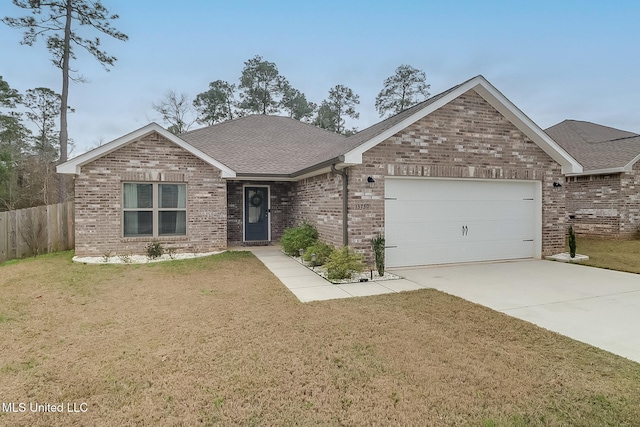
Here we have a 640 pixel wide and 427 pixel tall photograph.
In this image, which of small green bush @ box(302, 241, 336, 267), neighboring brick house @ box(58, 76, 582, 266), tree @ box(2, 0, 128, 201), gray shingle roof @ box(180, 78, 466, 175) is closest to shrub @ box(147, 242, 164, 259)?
neighboring brick house @ box(58, 76, 582, 266)

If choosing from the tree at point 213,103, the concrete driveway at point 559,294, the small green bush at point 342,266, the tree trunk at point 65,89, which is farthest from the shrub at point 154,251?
the tree at point 213,103

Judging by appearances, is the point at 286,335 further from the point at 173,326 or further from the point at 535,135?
the point at 535,135

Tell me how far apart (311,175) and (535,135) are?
245 inches

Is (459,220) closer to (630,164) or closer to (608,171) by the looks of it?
(608,171)

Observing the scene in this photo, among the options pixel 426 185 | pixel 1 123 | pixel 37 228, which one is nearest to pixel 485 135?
pixel 426 185

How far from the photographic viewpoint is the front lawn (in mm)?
8500

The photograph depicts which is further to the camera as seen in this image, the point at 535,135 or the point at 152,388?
the point at 535,135

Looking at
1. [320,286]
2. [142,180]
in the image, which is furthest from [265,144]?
[320,286]

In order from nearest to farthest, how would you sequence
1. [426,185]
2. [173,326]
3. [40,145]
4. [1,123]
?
[173,326]
[426,185]
[1,123]
[40,145]

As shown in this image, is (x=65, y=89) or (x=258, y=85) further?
(x=258, y=85)

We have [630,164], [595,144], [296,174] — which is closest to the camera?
[296,174]

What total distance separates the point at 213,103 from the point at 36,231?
20514 mm

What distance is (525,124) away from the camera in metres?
8.92

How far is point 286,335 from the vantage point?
405 cm
